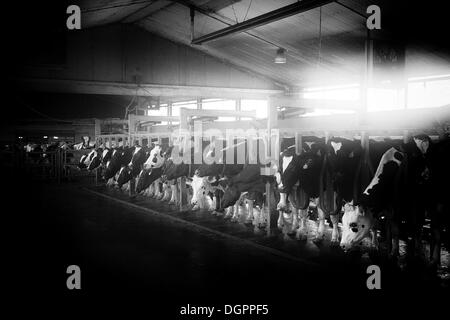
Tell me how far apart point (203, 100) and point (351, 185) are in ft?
61.2

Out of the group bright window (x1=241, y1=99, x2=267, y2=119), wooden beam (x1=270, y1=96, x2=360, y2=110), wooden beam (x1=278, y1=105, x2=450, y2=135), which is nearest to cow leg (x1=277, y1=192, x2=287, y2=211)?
wooden beam (x1=278, y1=105, x2=450, y2=135)

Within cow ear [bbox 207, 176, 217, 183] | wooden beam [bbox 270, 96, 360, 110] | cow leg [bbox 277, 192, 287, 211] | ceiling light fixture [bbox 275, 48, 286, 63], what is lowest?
cow leg [bbox 277, 192, 287, 211]

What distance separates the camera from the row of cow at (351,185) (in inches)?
215

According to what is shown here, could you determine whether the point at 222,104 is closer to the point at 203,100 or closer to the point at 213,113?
the point at 203,100

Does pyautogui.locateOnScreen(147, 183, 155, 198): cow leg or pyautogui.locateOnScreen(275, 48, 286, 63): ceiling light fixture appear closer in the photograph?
pyautogui.locateOnScreen(147, 183, 155, 198): cow leg

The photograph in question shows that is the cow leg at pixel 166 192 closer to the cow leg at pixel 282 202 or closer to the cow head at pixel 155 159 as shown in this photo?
the cow head at pixel 155 159

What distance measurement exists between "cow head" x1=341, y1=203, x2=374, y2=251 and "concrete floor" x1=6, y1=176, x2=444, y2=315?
1.05 ft

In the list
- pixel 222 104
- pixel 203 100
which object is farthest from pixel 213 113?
pixel 203 100

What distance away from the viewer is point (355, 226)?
19.0 feet

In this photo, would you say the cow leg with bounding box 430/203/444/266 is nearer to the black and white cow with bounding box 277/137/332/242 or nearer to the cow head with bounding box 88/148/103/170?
the black and white cow with bounding box 277/137/332/242

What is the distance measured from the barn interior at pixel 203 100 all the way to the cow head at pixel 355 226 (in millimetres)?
325

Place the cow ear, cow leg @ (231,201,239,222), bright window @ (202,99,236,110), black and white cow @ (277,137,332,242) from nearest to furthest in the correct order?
black and white cow @ (277,137,332,242) → the cow ear → cow leg @ (231,201,239,222) → bright window @ (202,99,236,110)

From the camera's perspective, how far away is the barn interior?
5621 mm
